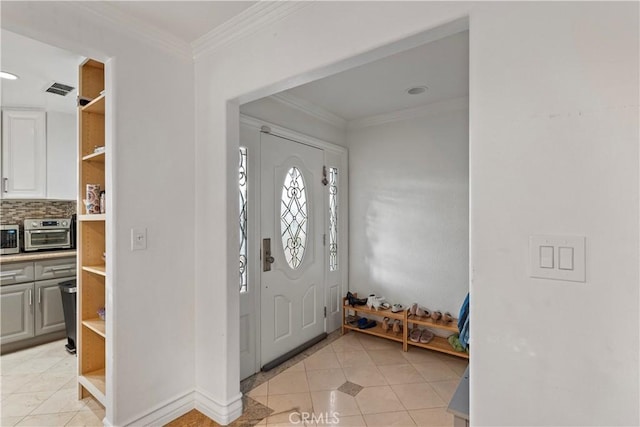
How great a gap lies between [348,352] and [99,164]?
2.52m

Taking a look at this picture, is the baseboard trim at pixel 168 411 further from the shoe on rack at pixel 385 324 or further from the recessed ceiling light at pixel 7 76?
the recessed ceiling light at pixel 7 76

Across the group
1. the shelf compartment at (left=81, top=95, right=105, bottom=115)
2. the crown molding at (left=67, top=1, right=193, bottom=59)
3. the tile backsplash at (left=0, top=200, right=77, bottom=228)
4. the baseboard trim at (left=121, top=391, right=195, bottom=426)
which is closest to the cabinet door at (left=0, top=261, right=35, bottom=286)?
the tile backsplash at (left=0, top=200, right=77, bottom=228)

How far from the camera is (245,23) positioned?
182 centimetres

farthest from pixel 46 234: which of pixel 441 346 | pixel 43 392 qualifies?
pixel 441 346

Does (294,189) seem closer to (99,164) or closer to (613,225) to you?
(99,164)

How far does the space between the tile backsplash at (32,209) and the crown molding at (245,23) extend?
9.47 feet

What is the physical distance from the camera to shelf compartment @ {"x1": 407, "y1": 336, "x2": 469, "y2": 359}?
2758 millimetres

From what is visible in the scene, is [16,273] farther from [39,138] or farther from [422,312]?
[422,312]

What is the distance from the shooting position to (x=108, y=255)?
1.79m

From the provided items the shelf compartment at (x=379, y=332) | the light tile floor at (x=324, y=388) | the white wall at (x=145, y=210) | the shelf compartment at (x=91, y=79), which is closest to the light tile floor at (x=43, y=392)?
the light tile floor at (x=324, y=388)

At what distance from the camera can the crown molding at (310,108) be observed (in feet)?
9.24

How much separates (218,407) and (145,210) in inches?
50.1

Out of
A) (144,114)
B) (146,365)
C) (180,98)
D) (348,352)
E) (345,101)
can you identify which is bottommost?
(348,352)

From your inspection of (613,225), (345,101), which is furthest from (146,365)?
(345,101)
